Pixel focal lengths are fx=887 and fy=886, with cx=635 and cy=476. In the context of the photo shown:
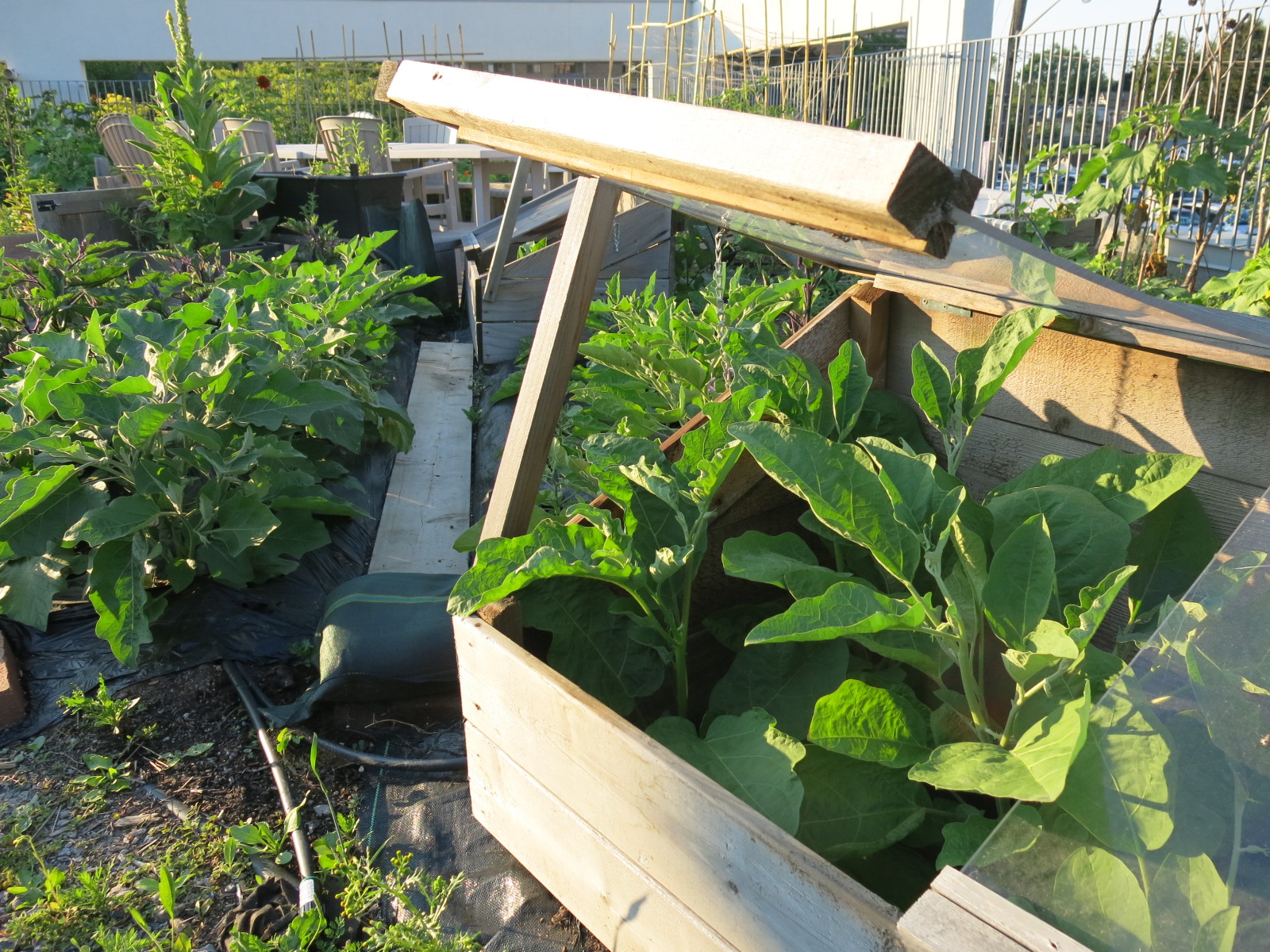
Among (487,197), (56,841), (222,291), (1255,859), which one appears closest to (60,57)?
(487,197)

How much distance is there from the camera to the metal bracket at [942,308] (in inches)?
64.8

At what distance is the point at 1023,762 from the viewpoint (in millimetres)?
817

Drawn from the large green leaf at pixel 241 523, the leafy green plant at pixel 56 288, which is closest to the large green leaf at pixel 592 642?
the large green leaf at pixel 241 523

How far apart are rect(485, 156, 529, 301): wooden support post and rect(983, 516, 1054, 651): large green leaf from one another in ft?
10.8

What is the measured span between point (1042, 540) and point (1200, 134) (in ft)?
14.2

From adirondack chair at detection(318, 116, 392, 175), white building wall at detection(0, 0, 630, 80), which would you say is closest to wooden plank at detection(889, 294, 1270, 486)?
adirondack chair at detection(318, 116, 392, 175)

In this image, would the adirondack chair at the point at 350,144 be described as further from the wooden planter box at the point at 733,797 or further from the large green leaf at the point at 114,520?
the wooden planter box at the point at 733,797

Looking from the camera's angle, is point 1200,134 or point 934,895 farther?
point 1200,134

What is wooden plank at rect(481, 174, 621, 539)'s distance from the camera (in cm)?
125

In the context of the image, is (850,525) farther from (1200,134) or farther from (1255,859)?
(1200,134)

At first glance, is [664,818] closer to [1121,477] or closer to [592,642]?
[592,642]

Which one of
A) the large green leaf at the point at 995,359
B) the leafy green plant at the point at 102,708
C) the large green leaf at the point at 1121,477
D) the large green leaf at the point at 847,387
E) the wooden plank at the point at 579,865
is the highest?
the large green leaf at the point at 995,359

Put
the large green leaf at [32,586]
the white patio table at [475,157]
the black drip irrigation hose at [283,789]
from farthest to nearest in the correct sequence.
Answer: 1. the white patio table at [475,157]
2. the large green leaf at [32,586]
3. the black drip irrigation hose at [283,789]

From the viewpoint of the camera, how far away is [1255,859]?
2.18ft
